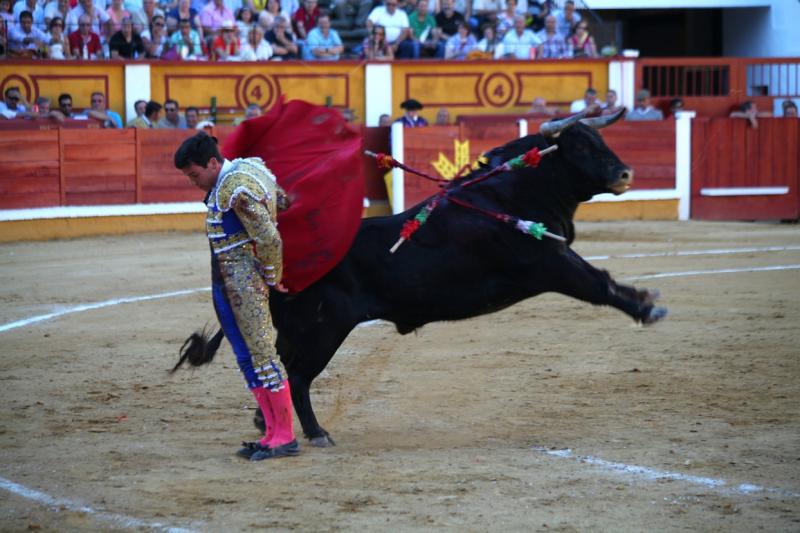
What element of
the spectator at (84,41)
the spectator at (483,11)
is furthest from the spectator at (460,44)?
the spectator at (84,41)

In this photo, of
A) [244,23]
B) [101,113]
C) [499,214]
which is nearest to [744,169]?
[244,23]

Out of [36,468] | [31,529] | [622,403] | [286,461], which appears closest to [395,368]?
[622,403]

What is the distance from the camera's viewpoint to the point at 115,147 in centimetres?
1304

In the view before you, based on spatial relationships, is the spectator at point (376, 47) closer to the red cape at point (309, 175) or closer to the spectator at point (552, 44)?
the spectator at point (552, 44)

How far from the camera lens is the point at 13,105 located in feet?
42.4

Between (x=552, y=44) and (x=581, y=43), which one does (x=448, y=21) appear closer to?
(x=552, y=44)

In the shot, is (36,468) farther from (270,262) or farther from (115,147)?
(115,147)

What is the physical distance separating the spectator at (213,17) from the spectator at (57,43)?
64.8 inches

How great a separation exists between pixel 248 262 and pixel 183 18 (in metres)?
10.5

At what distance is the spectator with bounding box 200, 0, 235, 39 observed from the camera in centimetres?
1438

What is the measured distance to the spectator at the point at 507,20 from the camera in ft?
51.9

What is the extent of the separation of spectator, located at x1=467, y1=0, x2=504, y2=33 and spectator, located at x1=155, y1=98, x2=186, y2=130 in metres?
4.39

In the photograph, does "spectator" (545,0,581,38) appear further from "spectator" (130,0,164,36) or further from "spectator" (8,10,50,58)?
"spectator" (8,10,50,58)

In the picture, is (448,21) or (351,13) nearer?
(448,21)
